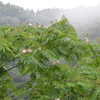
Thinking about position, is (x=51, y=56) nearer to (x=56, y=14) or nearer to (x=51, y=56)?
(x=51, y=56)

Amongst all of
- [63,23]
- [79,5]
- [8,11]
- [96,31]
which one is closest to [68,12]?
[79,5]

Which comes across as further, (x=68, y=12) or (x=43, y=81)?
(x=68, y=12)

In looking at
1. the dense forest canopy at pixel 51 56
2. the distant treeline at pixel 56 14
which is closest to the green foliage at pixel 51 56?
the dense forest canopy at pixel 51 56

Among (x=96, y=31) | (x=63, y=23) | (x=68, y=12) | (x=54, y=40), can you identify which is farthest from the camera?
(x=68, y=12)

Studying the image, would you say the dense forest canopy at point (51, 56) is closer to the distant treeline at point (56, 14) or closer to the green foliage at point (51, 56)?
the green foliage at point (51, 56)

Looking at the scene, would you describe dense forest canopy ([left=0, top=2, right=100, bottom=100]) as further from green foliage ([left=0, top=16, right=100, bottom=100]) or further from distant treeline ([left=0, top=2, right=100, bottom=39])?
distant treeline ([left=0, top=2, right=100, bottom=39])

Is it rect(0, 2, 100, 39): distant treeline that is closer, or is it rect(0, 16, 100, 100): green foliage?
rect(0, 16, 100, 100): green foliage

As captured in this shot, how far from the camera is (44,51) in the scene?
2.22m

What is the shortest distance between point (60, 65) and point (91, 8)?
83038mm

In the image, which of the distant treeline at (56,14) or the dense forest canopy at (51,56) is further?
the distant treeline at (56,14)

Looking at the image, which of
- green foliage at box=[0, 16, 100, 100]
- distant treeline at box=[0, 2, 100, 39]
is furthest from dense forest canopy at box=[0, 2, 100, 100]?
distant treeline at box=[0, 2, 100, 39]

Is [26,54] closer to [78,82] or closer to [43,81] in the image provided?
[78,82]

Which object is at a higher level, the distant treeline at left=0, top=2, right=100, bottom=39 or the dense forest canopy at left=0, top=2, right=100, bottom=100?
the distant treeline at left=0, top=2, right=100, bottom=39

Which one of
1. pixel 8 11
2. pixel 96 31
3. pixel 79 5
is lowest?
pixel 96 31
